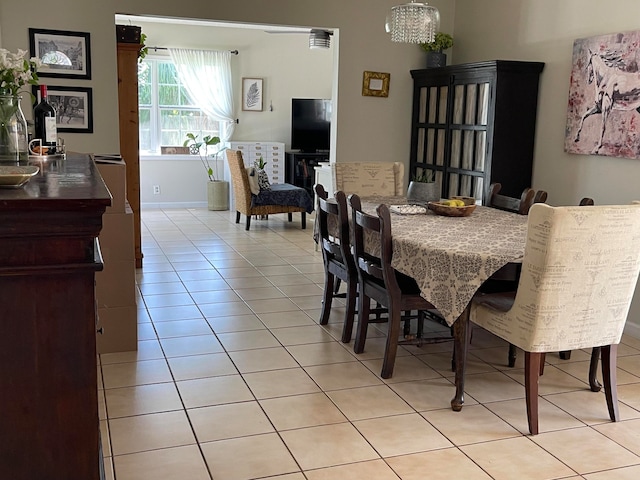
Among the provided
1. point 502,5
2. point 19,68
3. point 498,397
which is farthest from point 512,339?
point 502,5

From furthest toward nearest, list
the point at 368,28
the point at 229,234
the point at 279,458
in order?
the point at 229,234 → the point at 368,28 → the point at 279,458

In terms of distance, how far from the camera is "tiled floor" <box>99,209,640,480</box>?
2459 mm

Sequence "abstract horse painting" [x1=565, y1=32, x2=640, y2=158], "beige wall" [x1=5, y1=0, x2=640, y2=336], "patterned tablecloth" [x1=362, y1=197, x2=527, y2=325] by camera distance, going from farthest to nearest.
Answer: "beige wall" [x1=5, y1=0, x2=640, y2=336], "abstract horse painting" [x1=565, y1=32, x2=640, y2=158], "patterned tablecloth" [x1=362, y1=197, x2=527, y2=325]

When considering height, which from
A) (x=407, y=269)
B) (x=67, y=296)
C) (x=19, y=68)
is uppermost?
(x=19, y=68)

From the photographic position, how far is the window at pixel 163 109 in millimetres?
8898

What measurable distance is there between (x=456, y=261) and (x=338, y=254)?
1147mm

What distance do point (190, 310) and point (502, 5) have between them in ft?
11.3

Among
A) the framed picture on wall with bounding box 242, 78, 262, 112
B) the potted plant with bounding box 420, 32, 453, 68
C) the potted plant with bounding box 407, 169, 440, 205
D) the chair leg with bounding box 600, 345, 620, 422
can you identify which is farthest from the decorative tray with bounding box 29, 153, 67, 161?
the framed picture on wall with bounding box 242, 78, 262, 112

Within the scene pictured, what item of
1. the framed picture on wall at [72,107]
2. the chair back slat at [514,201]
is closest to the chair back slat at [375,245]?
the chair back slat at [514,201]

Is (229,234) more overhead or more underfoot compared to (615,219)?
more underfoot

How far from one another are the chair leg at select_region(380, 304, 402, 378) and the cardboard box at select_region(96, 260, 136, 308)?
1.38 meters

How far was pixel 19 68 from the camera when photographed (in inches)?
99.0

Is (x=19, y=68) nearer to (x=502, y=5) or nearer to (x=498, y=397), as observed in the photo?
(x=498, y=397)

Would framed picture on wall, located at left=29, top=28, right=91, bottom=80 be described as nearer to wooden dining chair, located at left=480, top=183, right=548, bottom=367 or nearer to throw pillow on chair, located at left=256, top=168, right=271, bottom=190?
throw pillow on chair, located at left=256, top=168, right=271, bottom=190
